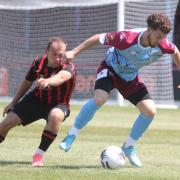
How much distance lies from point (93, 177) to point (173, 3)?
14716 mm

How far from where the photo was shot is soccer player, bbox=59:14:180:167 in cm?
769

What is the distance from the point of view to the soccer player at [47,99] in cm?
764

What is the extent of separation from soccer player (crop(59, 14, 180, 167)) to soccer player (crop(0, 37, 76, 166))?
0.70 ft

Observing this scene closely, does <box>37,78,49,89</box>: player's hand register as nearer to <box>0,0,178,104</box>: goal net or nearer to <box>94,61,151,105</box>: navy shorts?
<box>94,61,151,105</box>: navy shorts

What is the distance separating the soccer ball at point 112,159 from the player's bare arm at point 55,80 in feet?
2.97

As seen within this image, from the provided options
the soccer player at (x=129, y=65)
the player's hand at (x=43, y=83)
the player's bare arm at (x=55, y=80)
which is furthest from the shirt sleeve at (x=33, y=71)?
the player's hand at (x=43, y=83)

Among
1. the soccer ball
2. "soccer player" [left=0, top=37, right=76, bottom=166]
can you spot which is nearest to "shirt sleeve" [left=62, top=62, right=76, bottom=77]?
"soccer player" [left=0, top=37, right=76, bottom=166]

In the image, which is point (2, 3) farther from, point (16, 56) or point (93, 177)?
point (93, 177)

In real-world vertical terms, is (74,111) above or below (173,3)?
below

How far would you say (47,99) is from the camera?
792cm

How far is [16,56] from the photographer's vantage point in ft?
71.6

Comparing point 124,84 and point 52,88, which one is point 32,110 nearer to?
point 52,88

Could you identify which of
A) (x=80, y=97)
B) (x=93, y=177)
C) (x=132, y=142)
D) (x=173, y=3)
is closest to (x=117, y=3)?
(x=173, y=3)

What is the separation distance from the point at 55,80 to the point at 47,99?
0.60m
